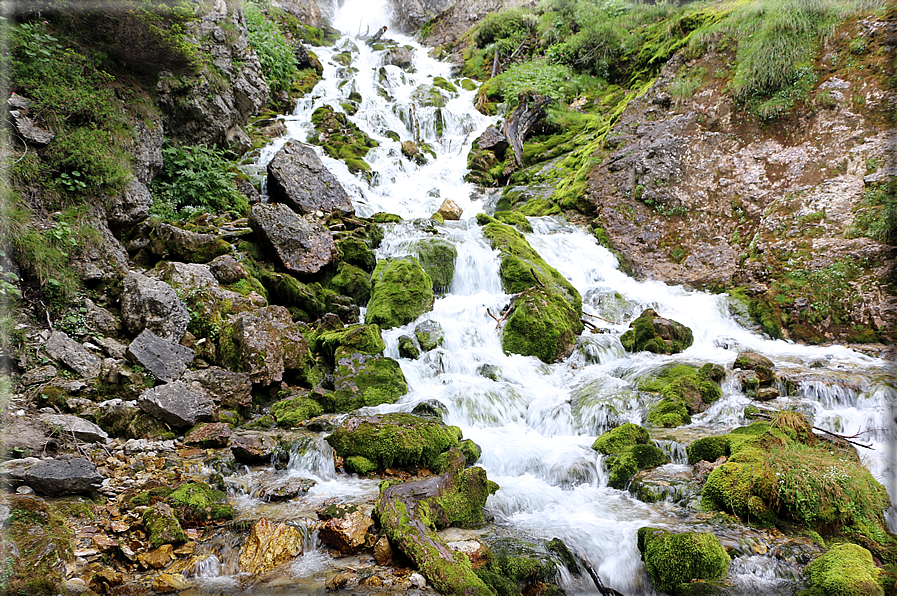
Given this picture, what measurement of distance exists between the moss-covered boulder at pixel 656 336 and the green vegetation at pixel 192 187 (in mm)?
9681

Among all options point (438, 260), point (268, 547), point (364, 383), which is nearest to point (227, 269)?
point (364, 383)

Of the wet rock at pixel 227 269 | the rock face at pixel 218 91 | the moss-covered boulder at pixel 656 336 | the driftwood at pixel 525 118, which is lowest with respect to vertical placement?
the moss-covered boulder at pixel 656 336

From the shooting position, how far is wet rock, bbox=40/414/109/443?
4.85 metres

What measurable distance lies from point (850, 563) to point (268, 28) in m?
23.1

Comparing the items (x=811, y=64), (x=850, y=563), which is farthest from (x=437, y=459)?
(x=811, y=64)

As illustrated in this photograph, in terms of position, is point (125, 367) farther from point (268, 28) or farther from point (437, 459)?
point (268, 28)

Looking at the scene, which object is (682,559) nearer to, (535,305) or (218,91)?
(535,305)

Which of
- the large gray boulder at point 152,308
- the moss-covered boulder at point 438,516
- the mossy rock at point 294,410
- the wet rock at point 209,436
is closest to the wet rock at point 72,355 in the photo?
the large gray boulder at point 152,308

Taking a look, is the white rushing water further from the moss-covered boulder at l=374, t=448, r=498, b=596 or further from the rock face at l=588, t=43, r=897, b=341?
the rock face at l=588, t=43, r=897, b=341

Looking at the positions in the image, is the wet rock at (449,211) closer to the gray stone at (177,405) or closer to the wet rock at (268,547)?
the gray stone at (177,405)

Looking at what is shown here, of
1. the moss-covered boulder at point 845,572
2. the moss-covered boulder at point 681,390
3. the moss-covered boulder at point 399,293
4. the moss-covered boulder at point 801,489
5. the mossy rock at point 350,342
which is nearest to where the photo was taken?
the moss-covered boulder at point 845,572

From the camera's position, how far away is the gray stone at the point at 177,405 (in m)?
5.72

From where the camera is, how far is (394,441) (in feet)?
18.2

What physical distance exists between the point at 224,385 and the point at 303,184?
731cm
